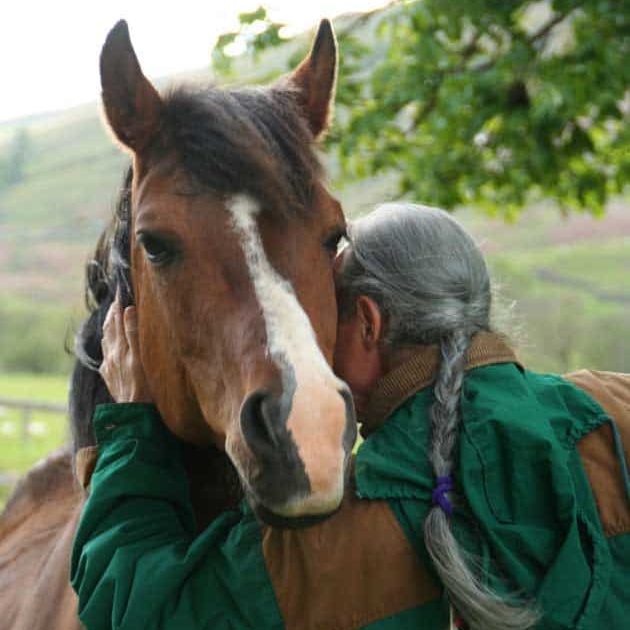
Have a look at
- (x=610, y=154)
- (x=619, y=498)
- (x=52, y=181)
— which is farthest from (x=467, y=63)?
(x=52, y=181)

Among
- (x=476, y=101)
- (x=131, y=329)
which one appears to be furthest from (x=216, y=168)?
(x=476, y=101)

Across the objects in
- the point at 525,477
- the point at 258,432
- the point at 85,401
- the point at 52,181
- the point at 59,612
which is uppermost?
the point at 258,432

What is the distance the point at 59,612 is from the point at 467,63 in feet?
14.7

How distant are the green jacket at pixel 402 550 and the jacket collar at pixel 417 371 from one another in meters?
0.06

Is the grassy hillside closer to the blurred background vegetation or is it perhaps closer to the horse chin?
the blurred background vegetation

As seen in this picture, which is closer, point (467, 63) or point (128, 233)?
point (128, 233)

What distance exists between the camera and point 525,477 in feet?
6.34

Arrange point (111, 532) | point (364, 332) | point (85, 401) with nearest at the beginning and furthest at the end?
point (111, 532), point (364, 332), point (85, 401)

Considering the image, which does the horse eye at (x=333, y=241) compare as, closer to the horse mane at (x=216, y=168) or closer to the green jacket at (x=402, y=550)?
the horse mane at (x=216, y=168)

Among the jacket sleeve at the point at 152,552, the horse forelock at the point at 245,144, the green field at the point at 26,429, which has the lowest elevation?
the green field at the point at 26,429

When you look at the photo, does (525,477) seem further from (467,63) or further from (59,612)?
(467,63)

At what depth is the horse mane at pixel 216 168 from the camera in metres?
2.10

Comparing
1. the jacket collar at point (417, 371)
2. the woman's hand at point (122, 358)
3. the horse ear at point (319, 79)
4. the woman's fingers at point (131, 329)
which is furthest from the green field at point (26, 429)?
the jacket collar at point (417, 371)

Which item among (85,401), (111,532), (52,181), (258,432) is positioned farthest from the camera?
(52,181)
